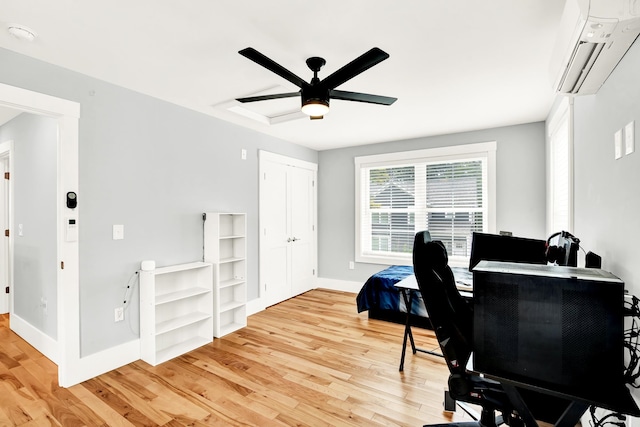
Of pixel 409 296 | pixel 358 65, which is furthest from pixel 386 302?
pixel 358 65

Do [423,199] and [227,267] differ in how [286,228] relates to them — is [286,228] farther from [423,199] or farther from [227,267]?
[423,199]

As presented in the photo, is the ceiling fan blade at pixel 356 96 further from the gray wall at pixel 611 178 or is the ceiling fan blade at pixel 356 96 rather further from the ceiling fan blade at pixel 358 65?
the gray wall at pixel 611 178

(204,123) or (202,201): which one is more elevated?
(204,123)

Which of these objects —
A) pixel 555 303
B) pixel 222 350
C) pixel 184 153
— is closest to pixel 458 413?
pixel 555 303

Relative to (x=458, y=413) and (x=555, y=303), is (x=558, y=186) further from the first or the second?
(x=555, y=303)

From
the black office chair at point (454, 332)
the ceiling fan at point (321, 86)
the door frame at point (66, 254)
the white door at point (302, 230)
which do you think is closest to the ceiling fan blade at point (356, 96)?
the ceiling fan at point (321, 86)

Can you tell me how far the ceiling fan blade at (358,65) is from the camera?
1754 mm

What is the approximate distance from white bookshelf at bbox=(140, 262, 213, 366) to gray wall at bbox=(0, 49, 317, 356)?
141 millimetres

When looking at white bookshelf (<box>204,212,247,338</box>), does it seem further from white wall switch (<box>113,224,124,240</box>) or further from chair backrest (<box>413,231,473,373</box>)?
chair backrest (<box>413,231,473,373</box>)

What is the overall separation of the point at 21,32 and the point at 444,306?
2.99 m

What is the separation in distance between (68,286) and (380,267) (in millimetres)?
3959

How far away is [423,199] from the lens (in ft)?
15.3

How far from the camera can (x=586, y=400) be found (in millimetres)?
1054

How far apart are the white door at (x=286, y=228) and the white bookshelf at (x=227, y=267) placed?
0.53m
